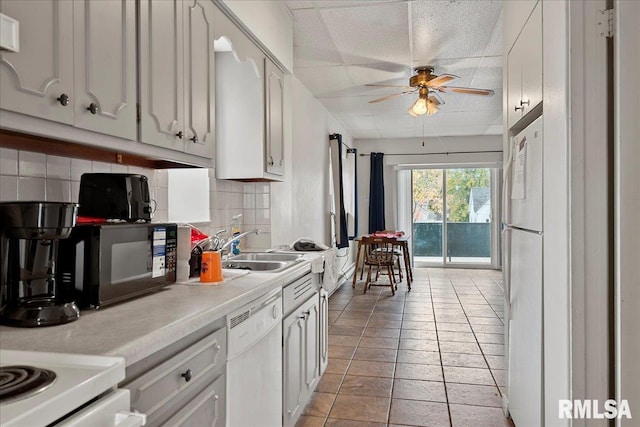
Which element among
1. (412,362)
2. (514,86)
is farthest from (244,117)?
(412,362)

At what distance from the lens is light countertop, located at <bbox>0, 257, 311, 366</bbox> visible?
1036 mm

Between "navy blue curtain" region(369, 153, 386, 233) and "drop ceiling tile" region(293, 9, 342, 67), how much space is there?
4.10 metres

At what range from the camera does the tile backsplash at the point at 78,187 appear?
1461 mm

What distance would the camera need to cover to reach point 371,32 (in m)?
3.47

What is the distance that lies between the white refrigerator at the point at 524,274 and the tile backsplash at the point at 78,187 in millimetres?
1730

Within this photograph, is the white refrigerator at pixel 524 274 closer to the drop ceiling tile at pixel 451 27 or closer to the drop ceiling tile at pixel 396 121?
the drop ceiling tile at pixel 451 27

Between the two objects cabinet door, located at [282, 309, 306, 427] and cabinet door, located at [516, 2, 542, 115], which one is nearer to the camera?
cabinet door, located at [516, 2, 542, 115]

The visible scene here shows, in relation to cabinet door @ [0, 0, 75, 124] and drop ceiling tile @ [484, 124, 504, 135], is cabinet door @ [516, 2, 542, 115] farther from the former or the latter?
drop ceiling tile @ [484, 124, 504, 135]

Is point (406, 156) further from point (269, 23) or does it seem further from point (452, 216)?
point (269, 23)

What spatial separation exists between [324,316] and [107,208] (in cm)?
173

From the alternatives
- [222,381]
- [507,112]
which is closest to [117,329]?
[222,381]

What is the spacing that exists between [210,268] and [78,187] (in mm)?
599

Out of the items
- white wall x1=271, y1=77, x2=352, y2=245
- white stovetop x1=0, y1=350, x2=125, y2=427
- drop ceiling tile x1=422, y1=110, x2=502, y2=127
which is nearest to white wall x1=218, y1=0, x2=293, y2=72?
white wall x1=271, y1=77, x2=352, y2=245

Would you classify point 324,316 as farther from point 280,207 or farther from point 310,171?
point 310,171
